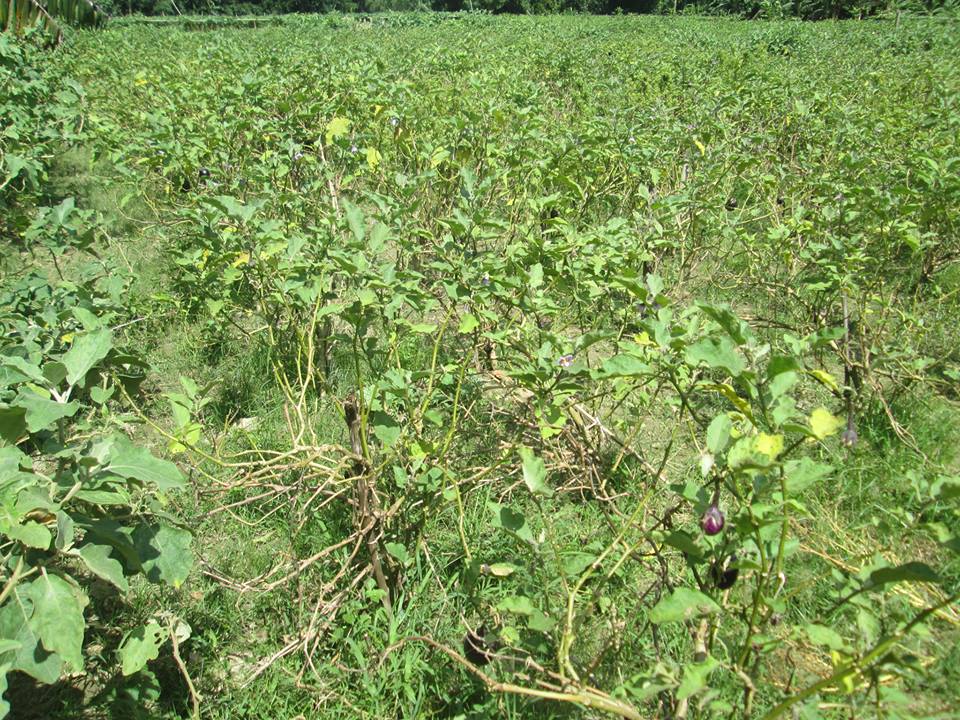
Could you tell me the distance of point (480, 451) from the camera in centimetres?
221

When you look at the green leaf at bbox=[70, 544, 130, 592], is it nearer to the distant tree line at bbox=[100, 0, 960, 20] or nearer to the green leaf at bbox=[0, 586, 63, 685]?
the green leaf at bbox=[0, 586, 63, 685]

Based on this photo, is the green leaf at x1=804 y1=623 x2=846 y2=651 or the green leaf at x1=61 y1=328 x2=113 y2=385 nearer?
the green leaf at x1=804 y1=623 x2=846 y2=651

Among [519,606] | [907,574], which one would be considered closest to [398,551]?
[519,606]

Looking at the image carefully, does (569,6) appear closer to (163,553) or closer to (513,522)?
(513,522)

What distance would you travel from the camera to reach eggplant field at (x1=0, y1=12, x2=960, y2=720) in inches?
45.8

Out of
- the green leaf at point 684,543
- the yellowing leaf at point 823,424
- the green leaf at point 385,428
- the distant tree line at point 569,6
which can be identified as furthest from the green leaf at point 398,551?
the distant tree line at point 569,6

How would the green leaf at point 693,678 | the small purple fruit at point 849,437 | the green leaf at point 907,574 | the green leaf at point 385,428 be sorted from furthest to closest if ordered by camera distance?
the small purple fruit at point 849,437
the green leaf at point 385,428
the green leaf at point 693,678
the green leaf at point 907,574

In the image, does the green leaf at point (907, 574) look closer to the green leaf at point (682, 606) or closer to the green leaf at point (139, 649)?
the green leaf at point (682, 606)

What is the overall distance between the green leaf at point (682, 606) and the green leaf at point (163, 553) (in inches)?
34.0

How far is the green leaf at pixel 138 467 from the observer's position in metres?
1.18

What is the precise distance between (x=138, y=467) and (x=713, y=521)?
100cm

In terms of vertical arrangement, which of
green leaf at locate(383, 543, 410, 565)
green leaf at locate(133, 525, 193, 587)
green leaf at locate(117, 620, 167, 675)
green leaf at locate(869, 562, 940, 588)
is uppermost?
green leaf at locate(869, 562, 940, 588)

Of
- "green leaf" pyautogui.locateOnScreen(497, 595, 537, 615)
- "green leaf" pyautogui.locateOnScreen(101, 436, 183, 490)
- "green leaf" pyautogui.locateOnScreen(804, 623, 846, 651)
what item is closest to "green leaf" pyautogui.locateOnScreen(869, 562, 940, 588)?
"green leaf" pyautogui.locateOnScreen(804, 623, 846, 651)

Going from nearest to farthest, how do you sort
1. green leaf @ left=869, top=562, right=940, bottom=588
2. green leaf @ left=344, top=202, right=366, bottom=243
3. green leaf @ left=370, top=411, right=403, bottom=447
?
green leaf @ left=869, top=562, right=940, bottom=588 < green leaf @ left=370, top=411, right=403, bottom=447 < green leaf @ left=344, top=202, right=366, bottom=243
